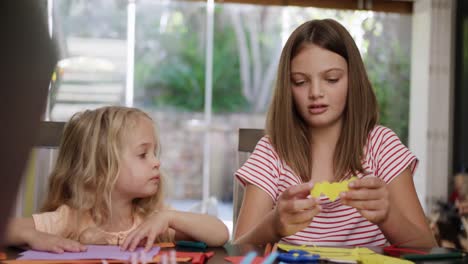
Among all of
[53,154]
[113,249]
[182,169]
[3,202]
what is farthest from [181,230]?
[182,169]

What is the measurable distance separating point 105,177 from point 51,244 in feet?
1.41

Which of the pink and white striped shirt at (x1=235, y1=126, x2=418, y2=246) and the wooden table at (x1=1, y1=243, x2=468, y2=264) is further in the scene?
the pink and white striped shirt at (x1=235, y1=126, x2=418, y2=246)

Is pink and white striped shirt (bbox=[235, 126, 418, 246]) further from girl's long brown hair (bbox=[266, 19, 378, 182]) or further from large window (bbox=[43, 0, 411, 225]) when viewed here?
large window (bbox=[43, 0, 411, 225])

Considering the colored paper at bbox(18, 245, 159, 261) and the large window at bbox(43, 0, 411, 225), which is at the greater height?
the large window at bbox(43, 0, 411, 225)

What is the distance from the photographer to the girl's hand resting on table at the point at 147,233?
83 cm

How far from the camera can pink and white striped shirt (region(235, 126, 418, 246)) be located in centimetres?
116

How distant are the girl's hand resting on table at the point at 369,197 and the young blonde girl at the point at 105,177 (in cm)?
42

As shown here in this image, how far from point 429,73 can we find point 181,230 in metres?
4.22

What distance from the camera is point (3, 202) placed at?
15 centimetres

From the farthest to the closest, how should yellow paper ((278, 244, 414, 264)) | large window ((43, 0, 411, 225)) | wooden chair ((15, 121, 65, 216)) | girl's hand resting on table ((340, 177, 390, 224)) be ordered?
large window ((43, 0, 411, 225)) < wooden chair ((15, 121, 65, 216)) < girl's hand resting on table ((340, 177, 390, 224)) < yellow paper ((278, 244, 414, 264))

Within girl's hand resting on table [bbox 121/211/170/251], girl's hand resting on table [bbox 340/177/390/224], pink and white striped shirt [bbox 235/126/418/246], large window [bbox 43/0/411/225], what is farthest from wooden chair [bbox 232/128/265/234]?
large window [bbox 43/0/411/225]

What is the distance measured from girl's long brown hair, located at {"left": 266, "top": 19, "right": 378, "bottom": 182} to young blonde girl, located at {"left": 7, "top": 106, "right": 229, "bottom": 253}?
0.96 ft

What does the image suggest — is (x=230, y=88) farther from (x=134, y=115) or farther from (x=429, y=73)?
(x=134, y=115)

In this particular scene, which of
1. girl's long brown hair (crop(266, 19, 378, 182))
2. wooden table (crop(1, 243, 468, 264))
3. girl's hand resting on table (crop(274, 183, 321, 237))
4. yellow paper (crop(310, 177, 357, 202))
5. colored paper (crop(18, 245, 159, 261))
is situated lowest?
wooden table (crop(1, 243, 468, 264))
